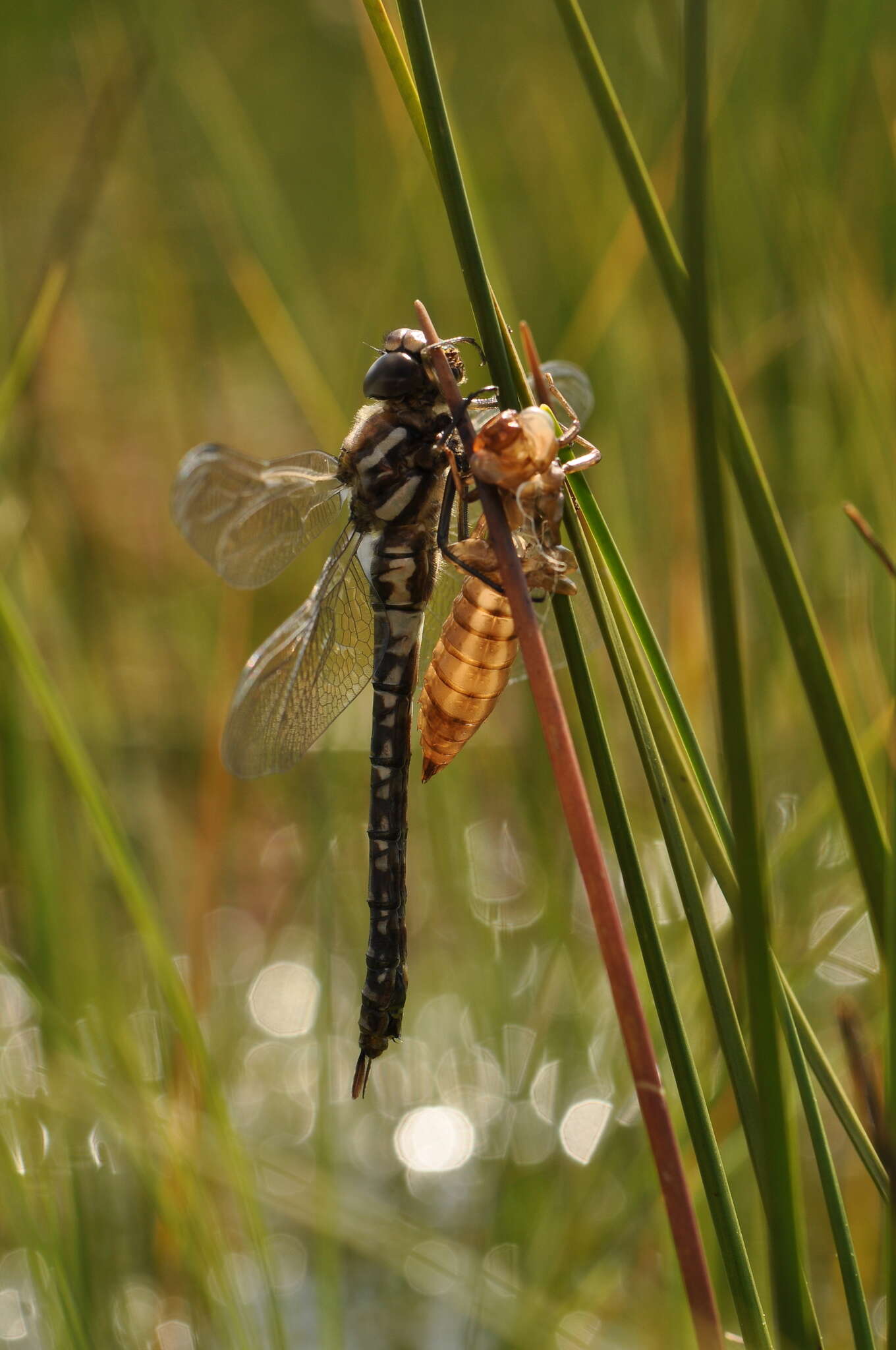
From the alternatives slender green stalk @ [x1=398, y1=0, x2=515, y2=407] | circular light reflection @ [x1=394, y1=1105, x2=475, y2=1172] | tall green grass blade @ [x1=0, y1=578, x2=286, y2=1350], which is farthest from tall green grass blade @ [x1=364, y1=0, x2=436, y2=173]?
circular light reflection @ [x1=394, y1=1105, x2=475, y2=1172]

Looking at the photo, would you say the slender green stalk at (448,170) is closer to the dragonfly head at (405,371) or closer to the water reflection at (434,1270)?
the dragonfly head at (405,371)

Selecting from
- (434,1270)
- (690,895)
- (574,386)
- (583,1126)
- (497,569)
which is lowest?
(434,1270)

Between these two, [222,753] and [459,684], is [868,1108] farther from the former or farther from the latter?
[222,753]

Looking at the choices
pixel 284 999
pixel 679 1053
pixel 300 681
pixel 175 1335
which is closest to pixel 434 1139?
pixel 284 999

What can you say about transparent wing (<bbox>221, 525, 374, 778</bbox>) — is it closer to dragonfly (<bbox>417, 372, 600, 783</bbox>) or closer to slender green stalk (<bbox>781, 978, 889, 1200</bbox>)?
dragonfly (<bbox>417, 372, 600, 783</bbox>)

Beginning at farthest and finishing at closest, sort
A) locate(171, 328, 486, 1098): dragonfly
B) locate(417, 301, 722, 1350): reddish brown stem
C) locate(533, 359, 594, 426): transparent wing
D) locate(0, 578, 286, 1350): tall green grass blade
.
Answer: locate(533, 359, 594, 426): transparent wing
locate(171, 328, 486, 1098): dragonfly
locate(0, 578, 286, 1350): tall green grass blade
locate(417, 301, 722, 1350): reddish brown stem

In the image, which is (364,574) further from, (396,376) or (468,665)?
(468,665)

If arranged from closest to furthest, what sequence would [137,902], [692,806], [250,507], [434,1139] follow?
[692,806] < [137,902] < [250,507] < [434,1139]

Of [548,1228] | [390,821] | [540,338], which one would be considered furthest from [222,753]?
[540,338]
